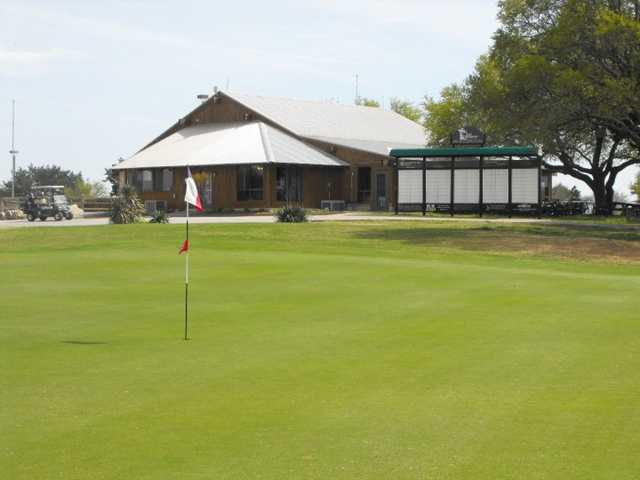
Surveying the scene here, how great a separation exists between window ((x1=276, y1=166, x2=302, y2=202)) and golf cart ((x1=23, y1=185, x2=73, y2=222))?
1341cm

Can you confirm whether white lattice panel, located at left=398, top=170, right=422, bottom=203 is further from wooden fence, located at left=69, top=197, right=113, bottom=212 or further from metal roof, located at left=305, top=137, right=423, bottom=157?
wooden fence, located at left=69, top=197, right=113, bottom=212

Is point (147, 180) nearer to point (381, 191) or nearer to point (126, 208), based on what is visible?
point (381, 191)

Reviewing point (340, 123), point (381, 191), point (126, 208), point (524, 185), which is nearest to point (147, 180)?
point (340, 123)

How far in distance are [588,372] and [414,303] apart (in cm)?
659

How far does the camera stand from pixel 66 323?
15.9m

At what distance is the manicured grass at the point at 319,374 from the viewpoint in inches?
323

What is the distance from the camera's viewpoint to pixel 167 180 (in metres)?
69.2

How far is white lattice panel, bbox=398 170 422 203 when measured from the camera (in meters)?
48.9

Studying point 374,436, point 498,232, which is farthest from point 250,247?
point 374,436

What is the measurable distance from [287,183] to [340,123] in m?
13.8

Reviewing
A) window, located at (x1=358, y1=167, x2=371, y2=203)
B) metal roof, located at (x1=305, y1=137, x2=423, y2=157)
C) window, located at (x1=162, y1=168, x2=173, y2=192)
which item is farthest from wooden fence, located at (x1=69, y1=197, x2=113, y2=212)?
window, located at (x1=358, y1=167, x2=371, y2=203)

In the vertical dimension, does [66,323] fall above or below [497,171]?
below

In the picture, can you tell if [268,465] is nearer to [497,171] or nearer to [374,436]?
[374,436]

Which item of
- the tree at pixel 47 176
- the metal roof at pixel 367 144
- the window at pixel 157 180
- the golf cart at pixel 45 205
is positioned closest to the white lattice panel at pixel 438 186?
the metal roof at pixel 367 144
